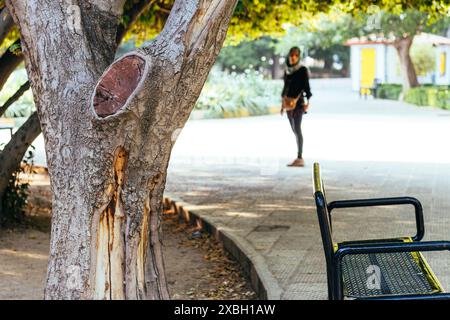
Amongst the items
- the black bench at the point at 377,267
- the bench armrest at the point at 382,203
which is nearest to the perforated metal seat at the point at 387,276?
the black bench at the point at 377,267

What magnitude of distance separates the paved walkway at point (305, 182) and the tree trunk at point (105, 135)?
2144 millimetres

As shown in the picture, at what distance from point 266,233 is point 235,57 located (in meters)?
50.5

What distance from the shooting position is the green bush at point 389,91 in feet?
137

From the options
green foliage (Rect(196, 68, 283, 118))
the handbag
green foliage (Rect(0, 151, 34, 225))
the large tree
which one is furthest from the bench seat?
green foliage (Rect(196, 68, 283, 118))

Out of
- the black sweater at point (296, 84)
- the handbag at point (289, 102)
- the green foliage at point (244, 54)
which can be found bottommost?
the handbag at point (289, 102)

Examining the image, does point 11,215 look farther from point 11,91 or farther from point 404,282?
point 11,91

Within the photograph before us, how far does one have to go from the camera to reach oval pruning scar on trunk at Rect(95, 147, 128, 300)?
443 centimetres

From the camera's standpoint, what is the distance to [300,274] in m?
6.96

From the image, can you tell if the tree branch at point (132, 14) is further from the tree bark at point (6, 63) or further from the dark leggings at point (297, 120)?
the dark leggings at point (297, 120)

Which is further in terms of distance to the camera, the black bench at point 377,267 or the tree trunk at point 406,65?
the tree trunk at point 406,65

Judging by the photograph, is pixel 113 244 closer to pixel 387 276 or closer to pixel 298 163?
pixel 387 276

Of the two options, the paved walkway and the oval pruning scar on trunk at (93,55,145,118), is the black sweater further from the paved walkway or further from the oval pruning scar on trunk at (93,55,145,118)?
the oval pruning scar on trunk at (93,55,145,118)

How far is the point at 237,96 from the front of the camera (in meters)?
29.1
